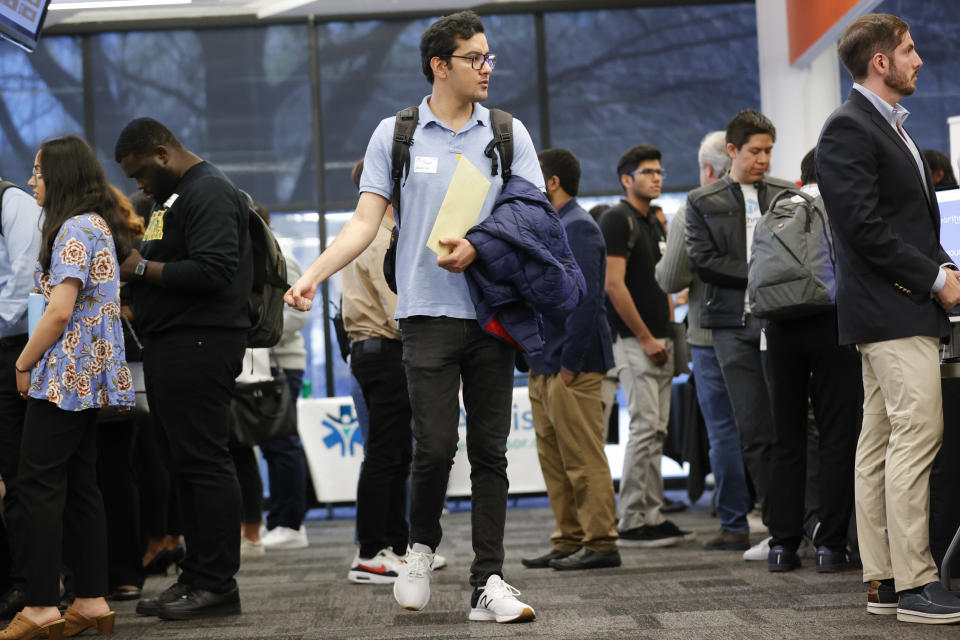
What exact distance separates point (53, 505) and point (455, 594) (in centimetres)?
132

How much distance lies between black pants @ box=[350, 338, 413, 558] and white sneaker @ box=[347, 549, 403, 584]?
0.03 m

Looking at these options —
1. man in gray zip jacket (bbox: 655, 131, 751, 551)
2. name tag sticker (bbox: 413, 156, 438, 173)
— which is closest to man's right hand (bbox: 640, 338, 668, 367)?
man in gray zip jacket (bbox: 655, 131, 751, 551)

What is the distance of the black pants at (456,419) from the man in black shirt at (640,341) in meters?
2.02

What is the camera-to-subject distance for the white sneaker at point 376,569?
427cm

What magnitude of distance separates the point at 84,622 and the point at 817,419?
2.41 m

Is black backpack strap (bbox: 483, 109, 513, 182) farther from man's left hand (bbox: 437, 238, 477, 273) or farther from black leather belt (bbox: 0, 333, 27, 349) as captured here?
black leather belt (bbox: 0, 333, 27, 349)

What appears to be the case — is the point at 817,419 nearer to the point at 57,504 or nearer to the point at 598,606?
the point at 598,606

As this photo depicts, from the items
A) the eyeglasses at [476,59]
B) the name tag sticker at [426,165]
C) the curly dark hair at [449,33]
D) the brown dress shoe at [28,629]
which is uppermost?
the curly dark hair at [449,33]

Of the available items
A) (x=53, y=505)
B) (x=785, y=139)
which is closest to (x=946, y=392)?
(x=53, y=505)

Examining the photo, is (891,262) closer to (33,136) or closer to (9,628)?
(9,628)

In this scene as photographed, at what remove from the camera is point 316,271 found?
2926mm

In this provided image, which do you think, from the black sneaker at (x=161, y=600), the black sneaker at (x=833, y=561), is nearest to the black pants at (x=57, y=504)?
the black sneaker at (x=161, y=600)

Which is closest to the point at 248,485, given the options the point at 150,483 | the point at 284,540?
the point at 284,540

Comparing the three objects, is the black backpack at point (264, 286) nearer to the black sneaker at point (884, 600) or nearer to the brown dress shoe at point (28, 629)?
the brown dress shoe at point (28, 629)
